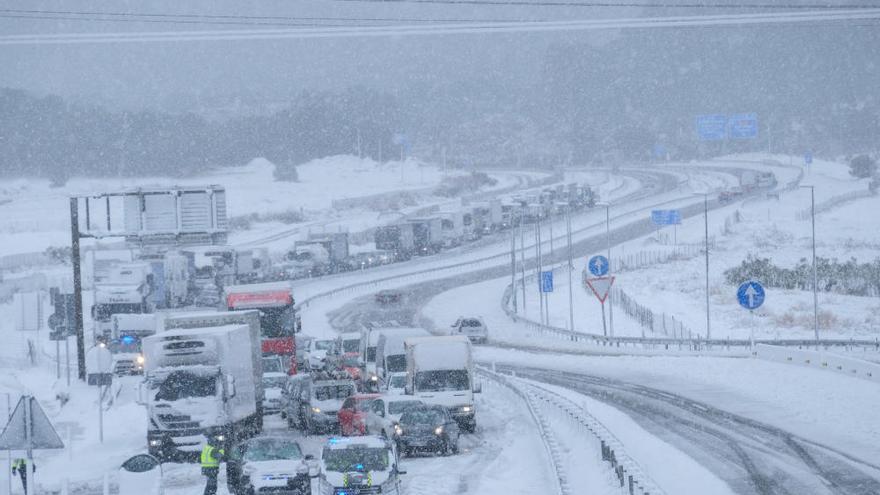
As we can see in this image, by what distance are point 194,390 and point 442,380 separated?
719 centimetres

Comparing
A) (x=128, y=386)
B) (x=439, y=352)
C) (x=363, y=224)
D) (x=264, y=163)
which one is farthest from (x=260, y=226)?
(x=439, y=352)

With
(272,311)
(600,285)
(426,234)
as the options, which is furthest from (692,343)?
(426,234)

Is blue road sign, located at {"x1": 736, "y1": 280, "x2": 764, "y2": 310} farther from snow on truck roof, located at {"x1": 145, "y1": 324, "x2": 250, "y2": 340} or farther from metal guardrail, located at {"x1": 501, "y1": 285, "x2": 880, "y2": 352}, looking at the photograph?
snow on truck roof, located at {"x1": 145, "y1": 324, "x2": 250, "y2": 340}

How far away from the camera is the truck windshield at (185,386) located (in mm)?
26297

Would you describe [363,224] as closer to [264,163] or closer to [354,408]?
[264,163]

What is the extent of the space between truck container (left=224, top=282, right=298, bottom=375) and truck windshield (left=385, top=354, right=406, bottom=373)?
15.5 ft

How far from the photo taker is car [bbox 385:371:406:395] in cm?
3431

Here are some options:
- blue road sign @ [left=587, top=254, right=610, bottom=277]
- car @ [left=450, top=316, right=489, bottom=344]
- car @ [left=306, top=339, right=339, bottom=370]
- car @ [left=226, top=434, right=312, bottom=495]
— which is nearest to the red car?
car @ [left=226, top=434, right=312, bottom=495]

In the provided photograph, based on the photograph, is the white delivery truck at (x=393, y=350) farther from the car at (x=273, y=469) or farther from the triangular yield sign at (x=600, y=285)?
the car at (x=273, y=469)

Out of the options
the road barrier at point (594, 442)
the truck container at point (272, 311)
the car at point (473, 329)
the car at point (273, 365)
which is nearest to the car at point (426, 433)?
the road barrier at point (594, 442)

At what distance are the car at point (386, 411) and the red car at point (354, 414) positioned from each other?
0.76 feet

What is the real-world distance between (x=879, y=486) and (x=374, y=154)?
548 feet

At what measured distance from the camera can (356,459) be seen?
19.7 m

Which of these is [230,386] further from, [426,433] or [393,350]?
[393,350]
